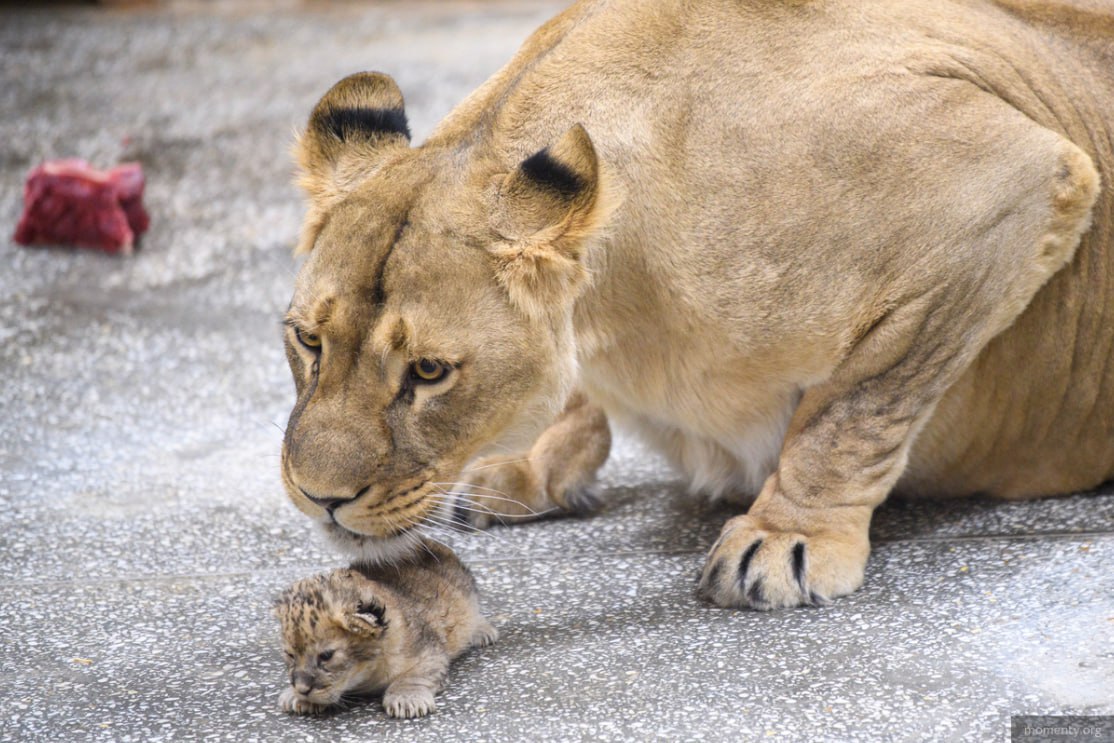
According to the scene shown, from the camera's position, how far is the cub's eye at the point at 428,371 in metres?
3.41

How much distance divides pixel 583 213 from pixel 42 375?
3.32 metres

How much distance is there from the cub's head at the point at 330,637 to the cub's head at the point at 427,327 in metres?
0.24

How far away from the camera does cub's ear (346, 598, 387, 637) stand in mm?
3137

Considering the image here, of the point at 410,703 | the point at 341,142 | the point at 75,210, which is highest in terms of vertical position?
the point at 341,142

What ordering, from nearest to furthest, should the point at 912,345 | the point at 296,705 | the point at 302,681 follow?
the point at 302,681 < the point at 296,705 < the point at 912,345

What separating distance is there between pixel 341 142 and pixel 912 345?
5.45 feet

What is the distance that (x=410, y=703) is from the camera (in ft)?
10.6

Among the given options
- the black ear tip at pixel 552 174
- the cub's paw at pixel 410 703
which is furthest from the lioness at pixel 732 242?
the cub's paw at pixel 410 703

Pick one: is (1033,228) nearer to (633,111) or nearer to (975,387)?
(975,387)

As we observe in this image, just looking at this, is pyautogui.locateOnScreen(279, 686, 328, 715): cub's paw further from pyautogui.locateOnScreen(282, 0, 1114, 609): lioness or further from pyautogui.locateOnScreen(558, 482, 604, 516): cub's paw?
pyautogui.locateOnScreen(558, 482, 604, 516): cub's paw

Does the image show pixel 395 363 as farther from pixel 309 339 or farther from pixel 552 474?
pixel 552 474

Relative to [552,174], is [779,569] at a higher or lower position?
lower

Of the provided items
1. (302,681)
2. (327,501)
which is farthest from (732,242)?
(302,681)

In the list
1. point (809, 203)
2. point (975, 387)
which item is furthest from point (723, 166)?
point (975, 387)
